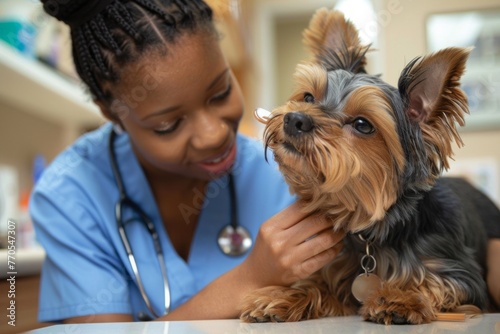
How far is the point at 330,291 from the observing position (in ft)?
3.40

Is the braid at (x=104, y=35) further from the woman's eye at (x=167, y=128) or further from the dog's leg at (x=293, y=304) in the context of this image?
the dog's leg at (x=293, y=304)

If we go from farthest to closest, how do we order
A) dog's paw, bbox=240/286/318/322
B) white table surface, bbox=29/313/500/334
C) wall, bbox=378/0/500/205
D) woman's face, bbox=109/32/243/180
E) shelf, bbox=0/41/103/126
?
wall, bbox=378/0/500/205, shelf, bbox=0/41/103/126, woman's face, bbox=109/32/243/180, dog's paw, bbox=240/286/318/322, white table surface, bbox=29/313/500/334

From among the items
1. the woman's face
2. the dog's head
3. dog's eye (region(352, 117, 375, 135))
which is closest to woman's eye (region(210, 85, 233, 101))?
A: the woman's face


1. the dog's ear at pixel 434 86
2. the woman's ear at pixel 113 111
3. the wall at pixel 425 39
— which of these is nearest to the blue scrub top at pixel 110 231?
the woman's ear at pixel 113 111

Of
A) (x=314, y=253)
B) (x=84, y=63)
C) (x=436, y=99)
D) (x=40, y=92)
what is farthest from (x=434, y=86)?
(x=40, y=92)

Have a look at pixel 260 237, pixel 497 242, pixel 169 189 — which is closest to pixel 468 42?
pixel 497 242

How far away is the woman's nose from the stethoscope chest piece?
0.87ft

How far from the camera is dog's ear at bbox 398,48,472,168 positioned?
0.88 m

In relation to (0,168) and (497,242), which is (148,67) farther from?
(0,168)

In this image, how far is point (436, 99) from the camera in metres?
0.89

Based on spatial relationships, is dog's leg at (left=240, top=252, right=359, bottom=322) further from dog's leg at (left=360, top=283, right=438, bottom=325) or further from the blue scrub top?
the blue scrub top

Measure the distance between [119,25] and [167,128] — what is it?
0.82 feet

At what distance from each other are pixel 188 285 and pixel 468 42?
211 cm

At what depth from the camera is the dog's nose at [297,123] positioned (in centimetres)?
85
